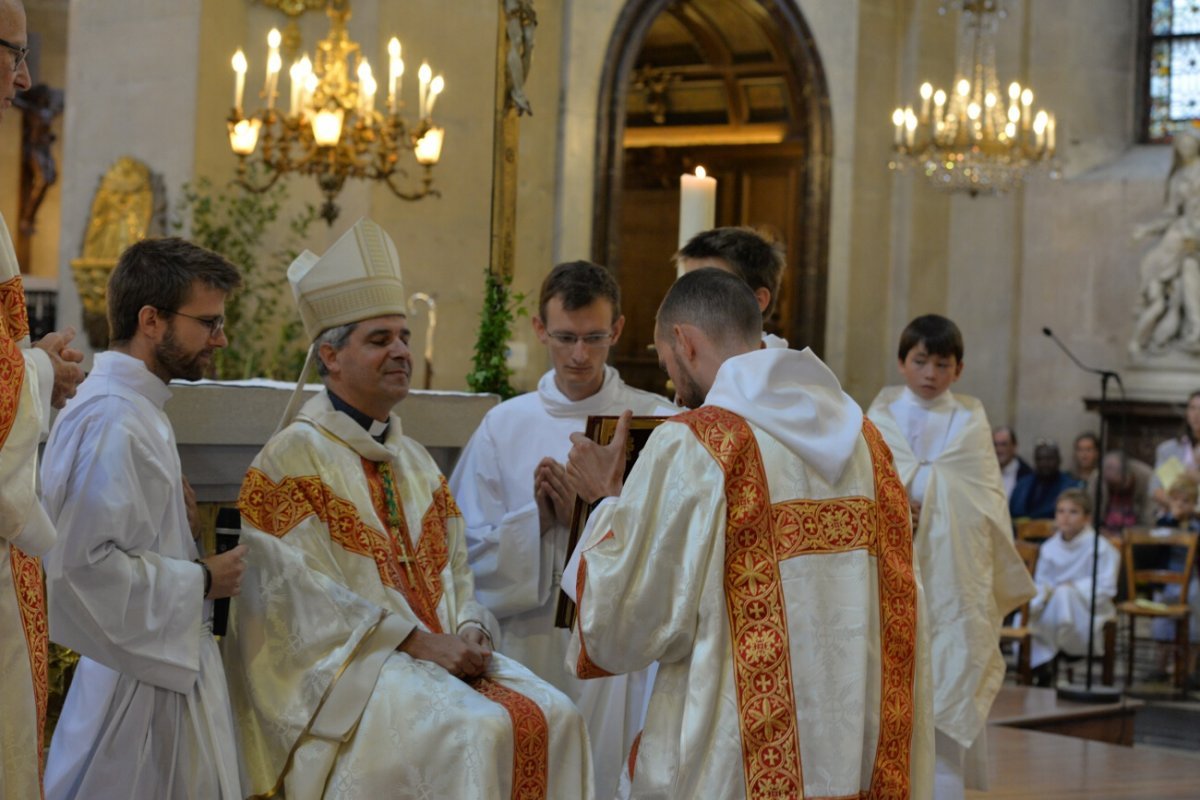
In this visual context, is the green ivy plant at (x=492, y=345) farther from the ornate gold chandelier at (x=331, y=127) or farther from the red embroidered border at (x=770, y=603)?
the red embroidered border at (x=770, y=603)

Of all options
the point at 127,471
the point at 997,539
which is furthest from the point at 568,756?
the point at 997,539

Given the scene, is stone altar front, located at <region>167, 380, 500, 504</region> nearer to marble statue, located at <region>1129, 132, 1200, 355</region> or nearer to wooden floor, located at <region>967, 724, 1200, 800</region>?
wooden floor, located at <region>967, 724, 1200, 800</region>

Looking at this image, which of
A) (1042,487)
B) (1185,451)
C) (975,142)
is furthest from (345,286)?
(1185,451)

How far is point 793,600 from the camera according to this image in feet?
9.55

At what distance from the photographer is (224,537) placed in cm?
339

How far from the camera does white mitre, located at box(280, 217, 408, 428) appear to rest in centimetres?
376

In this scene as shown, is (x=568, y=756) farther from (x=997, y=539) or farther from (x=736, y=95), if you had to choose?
(x=736, y=95)

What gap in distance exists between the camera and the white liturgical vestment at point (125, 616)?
3164mm

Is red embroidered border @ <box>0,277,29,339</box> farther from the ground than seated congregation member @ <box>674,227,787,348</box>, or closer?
closer

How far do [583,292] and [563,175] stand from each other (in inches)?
282

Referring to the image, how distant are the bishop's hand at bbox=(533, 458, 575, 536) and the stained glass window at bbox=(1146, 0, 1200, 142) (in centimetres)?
1084

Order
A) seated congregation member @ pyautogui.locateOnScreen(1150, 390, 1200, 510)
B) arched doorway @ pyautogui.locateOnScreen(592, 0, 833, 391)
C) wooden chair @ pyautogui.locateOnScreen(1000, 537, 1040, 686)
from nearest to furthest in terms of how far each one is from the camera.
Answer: wooden chair @ pyautogui.locateOnScreen(1000, 537, 1040, 686) → seated congregation member @ pyautogui.locateOnScreen(1150, 390, 1200, 510) → arched doorway @ pyautogui.locateOnScreen(592, 0, 833, 391)

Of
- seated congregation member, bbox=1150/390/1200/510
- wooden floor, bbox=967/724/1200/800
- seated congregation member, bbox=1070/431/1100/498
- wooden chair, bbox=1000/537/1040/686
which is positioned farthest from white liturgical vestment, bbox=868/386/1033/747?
seated congregation member, bbox=1070/431/1100/498

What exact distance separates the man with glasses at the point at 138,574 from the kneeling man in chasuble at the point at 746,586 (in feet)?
2.73
